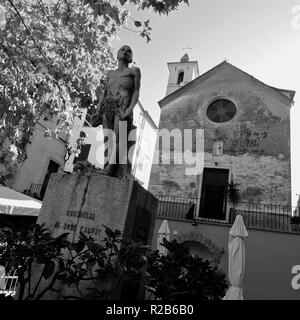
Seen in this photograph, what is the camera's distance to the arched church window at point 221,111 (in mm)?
18344

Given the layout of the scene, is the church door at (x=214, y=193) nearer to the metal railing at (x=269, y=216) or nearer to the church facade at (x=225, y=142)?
the church facade at (x=225, y=142)

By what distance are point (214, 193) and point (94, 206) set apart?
45.1 feet

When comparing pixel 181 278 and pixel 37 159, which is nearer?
pixel 181 278

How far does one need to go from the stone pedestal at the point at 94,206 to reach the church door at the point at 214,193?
12.5 meters

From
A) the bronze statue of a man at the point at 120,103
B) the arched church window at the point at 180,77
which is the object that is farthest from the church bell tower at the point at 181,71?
the bronze statue of a man at the point at 120,103

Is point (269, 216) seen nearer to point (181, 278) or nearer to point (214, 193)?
point (214, 193)

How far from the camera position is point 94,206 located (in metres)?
3.83

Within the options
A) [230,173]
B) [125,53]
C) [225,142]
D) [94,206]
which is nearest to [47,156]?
[225,142]

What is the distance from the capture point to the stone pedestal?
3.71m

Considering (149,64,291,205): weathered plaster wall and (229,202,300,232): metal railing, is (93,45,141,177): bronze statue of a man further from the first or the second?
(149,64,291,205): weathered plaster wall

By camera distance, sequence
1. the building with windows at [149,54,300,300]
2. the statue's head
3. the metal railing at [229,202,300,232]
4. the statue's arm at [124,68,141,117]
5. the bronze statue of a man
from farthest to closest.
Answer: the metal railing at [229,202,300,232]
the building with windows at [149,54,300,300]
the statue's head
the statue's arm at [124,68,141,117]
the bronze statue of a man

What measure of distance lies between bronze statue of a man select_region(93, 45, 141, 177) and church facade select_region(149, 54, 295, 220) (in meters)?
12.3

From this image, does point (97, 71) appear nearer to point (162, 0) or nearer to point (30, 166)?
point (162, 0)

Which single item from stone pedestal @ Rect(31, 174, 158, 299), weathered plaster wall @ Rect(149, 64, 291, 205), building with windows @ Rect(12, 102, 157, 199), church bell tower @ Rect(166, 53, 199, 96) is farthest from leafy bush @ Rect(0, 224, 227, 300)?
church bell tower @ Rect(166, 53, 199, 96)
